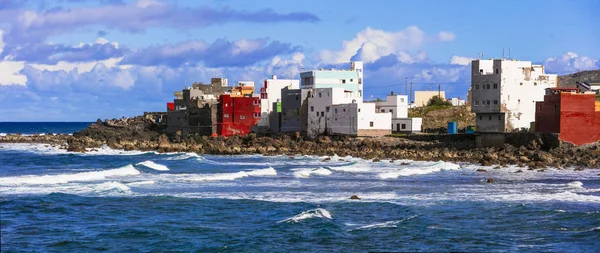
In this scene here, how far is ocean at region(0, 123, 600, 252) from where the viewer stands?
2200 centimetres

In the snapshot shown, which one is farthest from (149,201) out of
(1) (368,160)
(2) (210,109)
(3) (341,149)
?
(2) (210,109)

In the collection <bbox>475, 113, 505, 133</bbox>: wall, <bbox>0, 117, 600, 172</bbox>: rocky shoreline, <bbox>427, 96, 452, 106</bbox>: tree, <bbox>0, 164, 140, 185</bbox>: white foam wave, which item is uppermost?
<bbox>427, 96, 452, 106</bbox>: tree

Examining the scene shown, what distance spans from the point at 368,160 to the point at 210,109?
24483 millimetres

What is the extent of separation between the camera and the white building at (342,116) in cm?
6278

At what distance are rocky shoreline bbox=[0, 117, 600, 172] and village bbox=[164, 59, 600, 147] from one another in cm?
139

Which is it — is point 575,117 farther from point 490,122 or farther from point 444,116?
point 444,116

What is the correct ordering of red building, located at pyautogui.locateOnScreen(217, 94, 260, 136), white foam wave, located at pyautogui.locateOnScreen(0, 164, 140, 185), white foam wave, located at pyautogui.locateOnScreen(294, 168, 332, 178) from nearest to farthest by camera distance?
1. white foam wave, located at pyautogui.locateOnScreen(0, 164, 140, 185)
2. white foam wave, located at pyautogui.locateOnScreen(294, 168, 332, 178)
3. red building, located at pyautogui.locateOnScreen(217, 94, 260, 136)

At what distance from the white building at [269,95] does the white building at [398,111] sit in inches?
345

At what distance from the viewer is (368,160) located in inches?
2066

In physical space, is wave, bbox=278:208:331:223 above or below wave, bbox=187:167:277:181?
below

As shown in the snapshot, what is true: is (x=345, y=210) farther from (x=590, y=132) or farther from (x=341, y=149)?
(x=341, y=149)

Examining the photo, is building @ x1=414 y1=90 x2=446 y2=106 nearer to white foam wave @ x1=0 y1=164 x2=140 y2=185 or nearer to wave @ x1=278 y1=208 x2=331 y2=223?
white foam wave @ x1=0 y1=164 x2=140 y2=185

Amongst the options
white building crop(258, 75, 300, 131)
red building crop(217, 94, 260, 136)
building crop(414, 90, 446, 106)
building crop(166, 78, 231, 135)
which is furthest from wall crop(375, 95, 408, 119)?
building crop(414, 90, 446, 106)

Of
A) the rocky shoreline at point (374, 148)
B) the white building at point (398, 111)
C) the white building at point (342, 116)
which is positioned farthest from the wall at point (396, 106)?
the rocky shoreline at point (374, 148)
